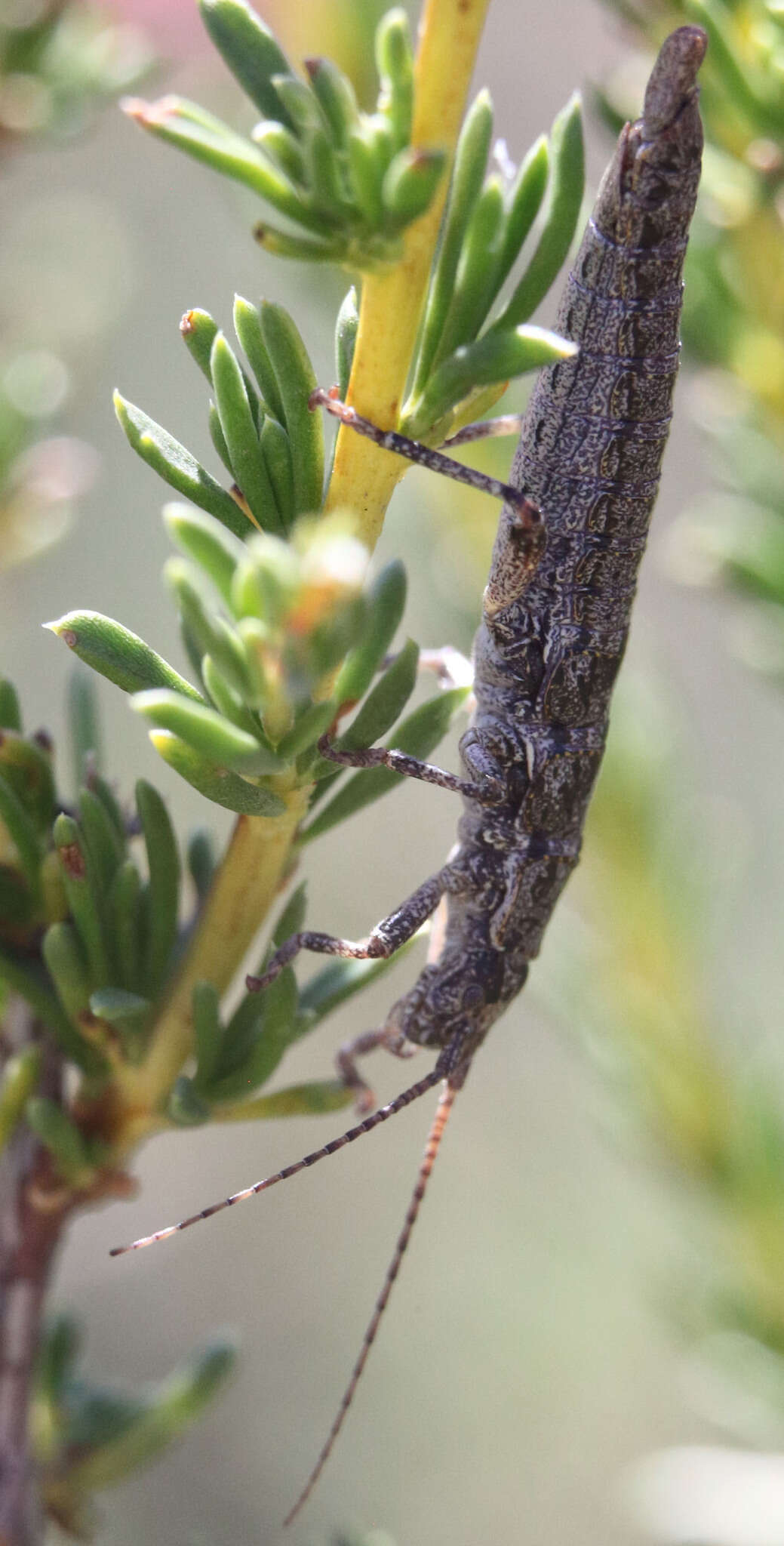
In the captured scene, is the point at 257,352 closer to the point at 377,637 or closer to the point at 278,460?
the point at 278,460

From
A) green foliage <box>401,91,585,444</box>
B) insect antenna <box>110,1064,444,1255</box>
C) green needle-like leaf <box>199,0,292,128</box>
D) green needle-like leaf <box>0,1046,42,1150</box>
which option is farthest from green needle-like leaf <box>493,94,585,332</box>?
insect antenna <box>110,1064,444,1255</box>

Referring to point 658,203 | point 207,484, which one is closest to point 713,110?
point 658,203

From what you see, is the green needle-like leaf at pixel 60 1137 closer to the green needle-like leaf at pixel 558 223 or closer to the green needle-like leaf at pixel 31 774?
the green needle-like leaf at pixel 31 774

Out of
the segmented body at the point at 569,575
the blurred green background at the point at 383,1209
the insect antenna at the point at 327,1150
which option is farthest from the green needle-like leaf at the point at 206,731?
the blurred green background at the point at 383,1209

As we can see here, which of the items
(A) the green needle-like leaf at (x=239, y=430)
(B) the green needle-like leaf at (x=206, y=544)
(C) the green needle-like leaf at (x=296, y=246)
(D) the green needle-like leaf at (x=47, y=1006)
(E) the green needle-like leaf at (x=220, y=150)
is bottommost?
(D) the green needle-like leaf at (x=47, y=1006)

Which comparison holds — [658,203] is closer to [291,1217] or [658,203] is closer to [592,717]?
[592,717]

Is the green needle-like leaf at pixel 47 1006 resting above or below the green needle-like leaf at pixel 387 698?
below
